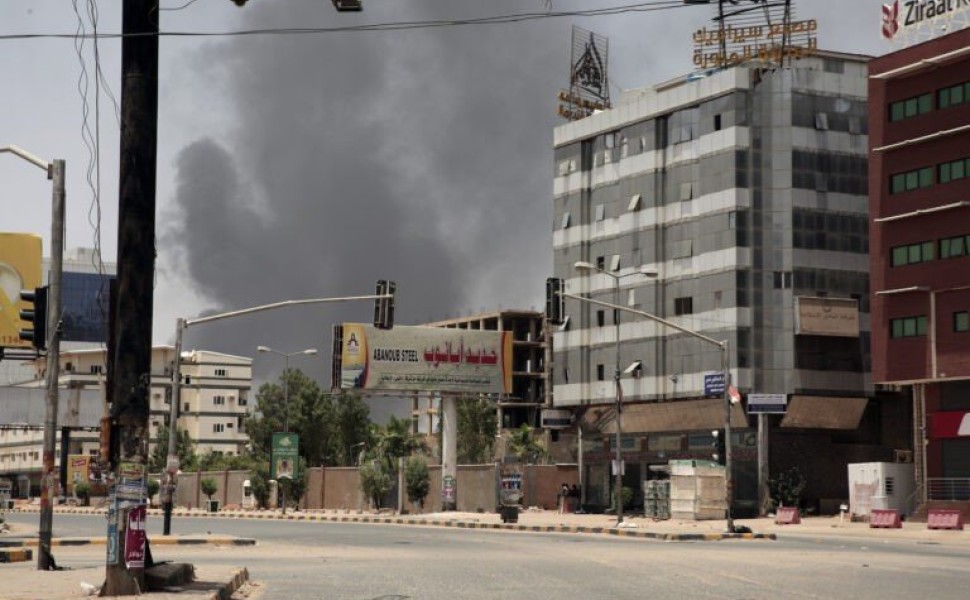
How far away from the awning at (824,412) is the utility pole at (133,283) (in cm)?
5679

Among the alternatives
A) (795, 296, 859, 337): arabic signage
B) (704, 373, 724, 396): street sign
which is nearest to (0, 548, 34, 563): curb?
(704, 373, 724, 396): street sign

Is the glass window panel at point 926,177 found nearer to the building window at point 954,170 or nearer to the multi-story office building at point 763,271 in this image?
the building window at point 954,170

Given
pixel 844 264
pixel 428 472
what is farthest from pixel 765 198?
pixel 428 472

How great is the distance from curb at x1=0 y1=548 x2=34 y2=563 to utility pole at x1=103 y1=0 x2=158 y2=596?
10.3m

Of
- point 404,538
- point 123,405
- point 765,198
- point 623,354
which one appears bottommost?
point 404,538

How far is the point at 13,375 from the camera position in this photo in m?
168

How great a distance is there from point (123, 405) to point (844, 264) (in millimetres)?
60886

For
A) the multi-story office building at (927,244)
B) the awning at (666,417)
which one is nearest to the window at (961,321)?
the multi-story office building at (927,244)

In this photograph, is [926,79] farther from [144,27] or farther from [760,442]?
[144,27]

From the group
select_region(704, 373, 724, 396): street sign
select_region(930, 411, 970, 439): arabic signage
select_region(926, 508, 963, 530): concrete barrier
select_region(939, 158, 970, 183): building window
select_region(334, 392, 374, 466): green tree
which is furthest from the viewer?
select_region(334, 392, 374, 466): green tree

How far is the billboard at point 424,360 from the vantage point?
79750 millimetres

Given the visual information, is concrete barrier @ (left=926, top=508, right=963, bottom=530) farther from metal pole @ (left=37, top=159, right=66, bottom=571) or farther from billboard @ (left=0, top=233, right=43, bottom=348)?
billboard @ (left=0, top=233, right=43, bottom=348)

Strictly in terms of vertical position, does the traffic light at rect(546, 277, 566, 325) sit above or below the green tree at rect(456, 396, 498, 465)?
above

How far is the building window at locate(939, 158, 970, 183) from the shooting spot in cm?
5981
